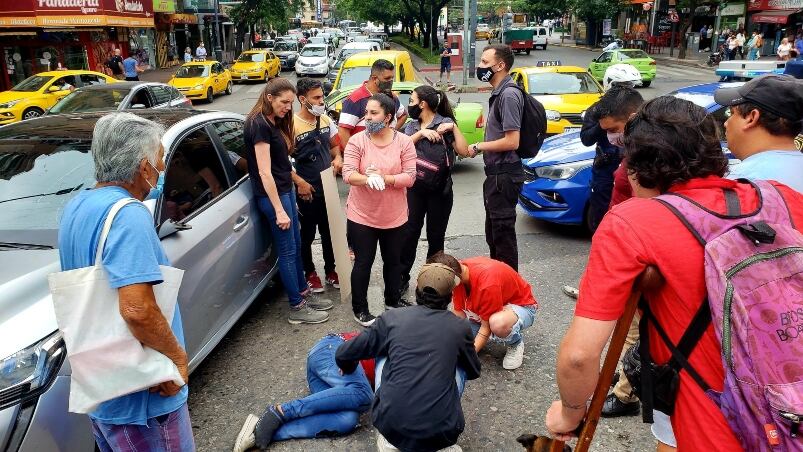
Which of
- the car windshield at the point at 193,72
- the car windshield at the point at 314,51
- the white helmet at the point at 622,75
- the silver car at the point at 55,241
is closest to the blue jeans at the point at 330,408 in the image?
the silver car at the point at 55,241

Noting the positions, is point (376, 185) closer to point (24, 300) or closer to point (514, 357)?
point (514, 357)

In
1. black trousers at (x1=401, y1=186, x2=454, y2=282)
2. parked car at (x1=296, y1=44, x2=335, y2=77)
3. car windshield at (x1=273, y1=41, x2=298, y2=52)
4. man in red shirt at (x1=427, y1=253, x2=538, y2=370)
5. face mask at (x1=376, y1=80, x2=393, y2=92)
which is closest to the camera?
man in red shirt at (x1=427, y1=253, x2=538, y2=370)

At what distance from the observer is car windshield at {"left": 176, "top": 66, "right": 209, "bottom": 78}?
68.7ft

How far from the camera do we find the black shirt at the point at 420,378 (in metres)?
2.43

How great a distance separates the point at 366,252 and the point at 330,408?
1326mm

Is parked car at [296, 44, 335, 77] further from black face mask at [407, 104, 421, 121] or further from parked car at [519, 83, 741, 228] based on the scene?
black face mask at [407, 104, 421, 121]

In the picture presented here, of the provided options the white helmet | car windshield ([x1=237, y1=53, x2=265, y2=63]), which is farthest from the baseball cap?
car windshield ([x1=237, y1=53, x2=265, y2=63])

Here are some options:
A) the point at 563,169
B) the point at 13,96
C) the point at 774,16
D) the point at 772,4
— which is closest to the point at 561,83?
the point at 563,169

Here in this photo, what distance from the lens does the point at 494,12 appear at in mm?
91438

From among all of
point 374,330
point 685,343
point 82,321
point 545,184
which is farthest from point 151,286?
point 545,184

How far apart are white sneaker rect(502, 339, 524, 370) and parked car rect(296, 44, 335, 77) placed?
2796cm

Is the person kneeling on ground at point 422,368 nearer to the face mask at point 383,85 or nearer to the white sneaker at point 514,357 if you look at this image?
the white sneaker at point 514,357

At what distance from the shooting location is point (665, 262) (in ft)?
4.47

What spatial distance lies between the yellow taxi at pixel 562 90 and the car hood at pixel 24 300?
8.12 m
